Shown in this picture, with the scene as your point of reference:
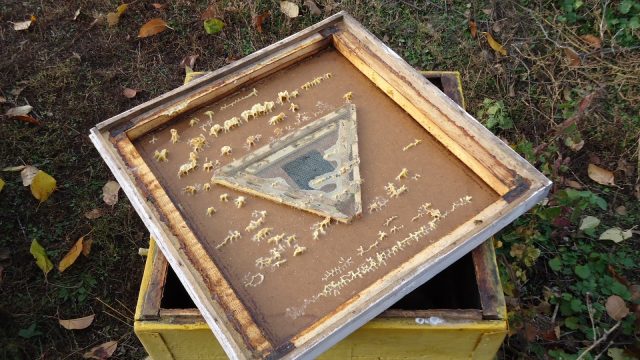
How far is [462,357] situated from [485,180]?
58cm

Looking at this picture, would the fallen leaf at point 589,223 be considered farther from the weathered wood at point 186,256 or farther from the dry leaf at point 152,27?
the dry leaf at point 152,27

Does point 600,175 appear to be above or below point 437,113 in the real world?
below

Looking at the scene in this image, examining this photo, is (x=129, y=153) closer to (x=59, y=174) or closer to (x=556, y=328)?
(x=59, y=174)

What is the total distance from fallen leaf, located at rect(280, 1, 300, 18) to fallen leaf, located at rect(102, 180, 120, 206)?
4.83 feet

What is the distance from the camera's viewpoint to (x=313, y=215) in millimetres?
1533

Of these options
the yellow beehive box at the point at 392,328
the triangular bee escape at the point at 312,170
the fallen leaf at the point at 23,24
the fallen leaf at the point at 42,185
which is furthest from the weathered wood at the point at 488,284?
the fallen leaf at the point at 23,24

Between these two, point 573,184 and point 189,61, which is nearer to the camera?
point 573,184

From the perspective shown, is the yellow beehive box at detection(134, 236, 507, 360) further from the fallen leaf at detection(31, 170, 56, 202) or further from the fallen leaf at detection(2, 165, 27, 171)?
the fallen leaf at detection(2, 165, 27, 171)

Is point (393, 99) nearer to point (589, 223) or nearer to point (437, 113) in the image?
point (437, 113)

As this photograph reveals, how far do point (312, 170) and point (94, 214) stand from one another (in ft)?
5.01

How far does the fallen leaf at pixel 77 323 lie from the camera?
7.64ft

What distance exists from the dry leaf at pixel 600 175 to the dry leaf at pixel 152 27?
2.57 m

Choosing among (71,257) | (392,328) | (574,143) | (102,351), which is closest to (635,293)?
(574,143)

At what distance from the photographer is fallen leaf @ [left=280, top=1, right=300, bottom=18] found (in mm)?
3352
